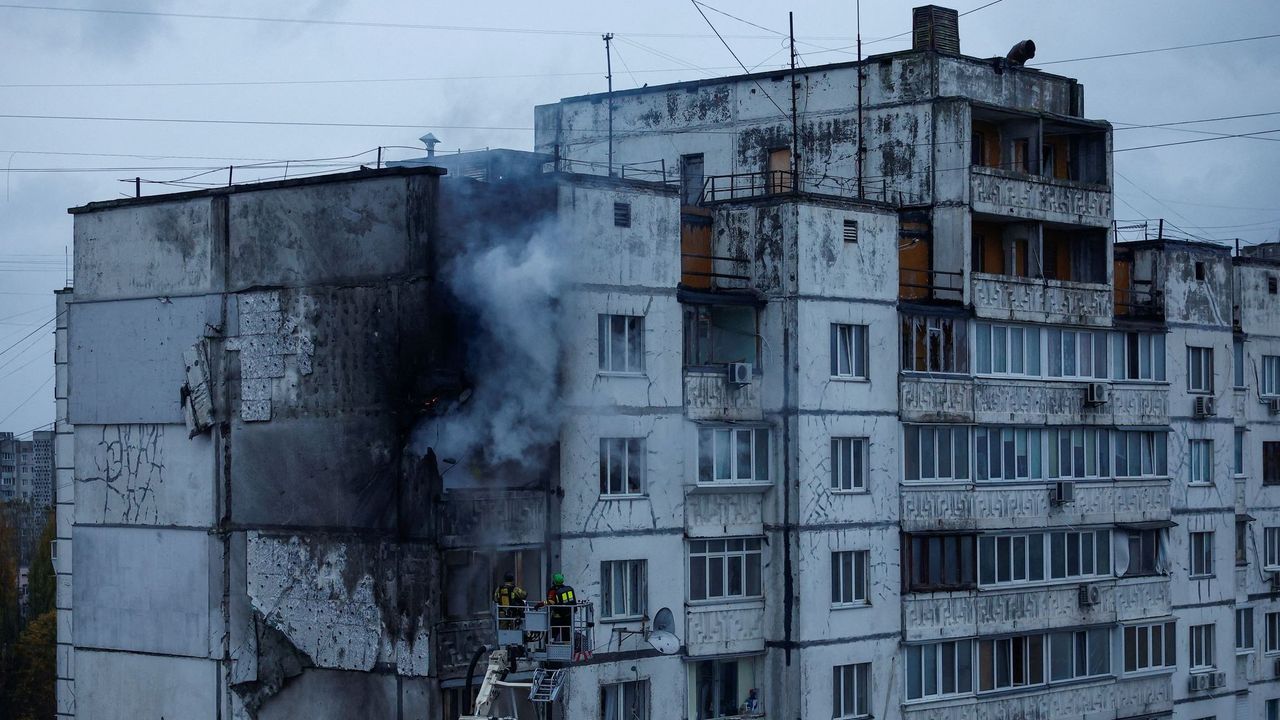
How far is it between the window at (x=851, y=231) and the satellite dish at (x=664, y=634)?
32.9 ft

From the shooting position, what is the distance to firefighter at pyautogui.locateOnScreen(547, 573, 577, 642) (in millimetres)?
33969

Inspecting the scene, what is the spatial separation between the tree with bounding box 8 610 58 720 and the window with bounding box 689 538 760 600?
50006 millimetres

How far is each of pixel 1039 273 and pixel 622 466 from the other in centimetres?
1560

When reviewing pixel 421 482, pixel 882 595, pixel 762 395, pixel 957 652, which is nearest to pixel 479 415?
pixel 421 482

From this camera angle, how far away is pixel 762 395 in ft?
134

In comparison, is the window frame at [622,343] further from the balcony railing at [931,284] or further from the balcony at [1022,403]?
the balcony railing at [931,284]

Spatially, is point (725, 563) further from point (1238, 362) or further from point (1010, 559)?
point (1238, 362)

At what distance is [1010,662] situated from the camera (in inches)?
1810

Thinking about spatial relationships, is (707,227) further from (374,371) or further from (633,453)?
(374,371)

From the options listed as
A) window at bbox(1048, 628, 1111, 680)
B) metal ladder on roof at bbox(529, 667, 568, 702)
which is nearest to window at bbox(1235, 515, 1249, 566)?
window at bbox(1048, 628, 1111, 680)

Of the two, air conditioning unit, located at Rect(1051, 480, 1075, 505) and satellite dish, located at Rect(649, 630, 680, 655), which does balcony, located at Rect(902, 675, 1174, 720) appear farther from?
satellite dish, located at Rect(649, 630, 680, 655)

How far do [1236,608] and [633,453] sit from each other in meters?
25.0

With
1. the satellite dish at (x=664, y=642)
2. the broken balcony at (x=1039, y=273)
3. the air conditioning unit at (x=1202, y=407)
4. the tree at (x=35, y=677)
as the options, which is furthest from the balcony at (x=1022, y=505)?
the tree at (x=35, y=677)

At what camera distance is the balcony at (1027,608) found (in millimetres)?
43406
